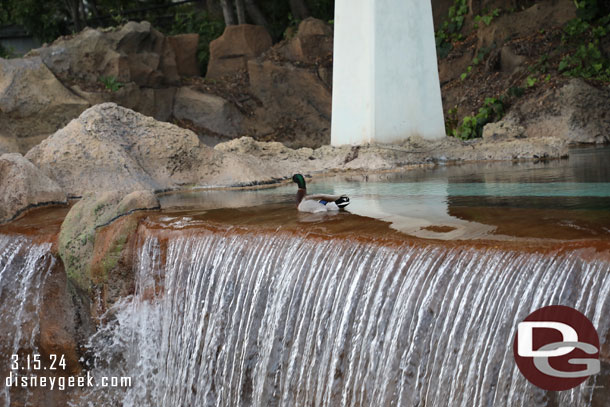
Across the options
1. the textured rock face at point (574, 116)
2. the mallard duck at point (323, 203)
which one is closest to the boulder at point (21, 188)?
the mallard duck at point (323, 203)

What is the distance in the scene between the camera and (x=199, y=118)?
19.2m

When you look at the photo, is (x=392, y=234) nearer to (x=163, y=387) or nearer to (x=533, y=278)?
(x=533, y=278)

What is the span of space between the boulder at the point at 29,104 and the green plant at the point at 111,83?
1.34 metres

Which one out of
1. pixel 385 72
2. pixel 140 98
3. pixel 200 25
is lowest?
pixel 385 72

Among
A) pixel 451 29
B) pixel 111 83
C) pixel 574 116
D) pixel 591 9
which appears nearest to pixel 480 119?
pixel 574 116

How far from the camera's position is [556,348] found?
3.49 meters

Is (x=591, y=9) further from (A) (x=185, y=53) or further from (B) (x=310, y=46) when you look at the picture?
(A) (x=185, y=53)

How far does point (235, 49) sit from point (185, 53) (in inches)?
61.6

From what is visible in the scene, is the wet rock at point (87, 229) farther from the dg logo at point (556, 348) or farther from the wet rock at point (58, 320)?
the dg logo at point (556, 348)

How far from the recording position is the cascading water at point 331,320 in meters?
3.61

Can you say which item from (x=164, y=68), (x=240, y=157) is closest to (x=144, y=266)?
(x=240, y=157)

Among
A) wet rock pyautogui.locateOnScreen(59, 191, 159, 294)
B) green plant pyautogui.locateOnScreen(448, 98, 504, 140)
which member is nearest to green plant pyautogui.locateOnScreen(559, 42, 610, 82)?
green plant pyautogui.locateOnScreen(448, 98, 504, 140)

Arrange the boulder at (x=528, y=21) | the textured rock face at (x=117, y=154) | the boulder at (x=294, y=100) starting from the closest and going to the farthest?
the textured rock face at (x=117, y=154)
the boulder at (x=528, y=21)
the boulder at (x=294, y=100)

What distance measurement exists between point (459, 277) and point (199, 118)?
52.6 feet
